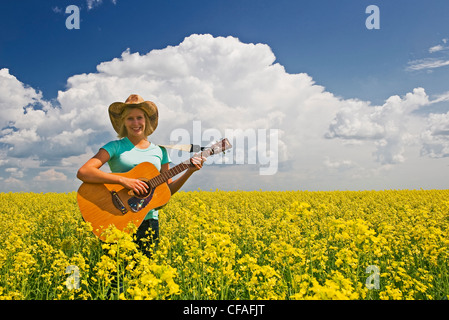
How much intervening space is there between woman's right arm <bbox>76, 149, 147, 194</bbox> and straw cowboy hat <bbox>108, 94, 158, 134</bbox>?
0.46 metres

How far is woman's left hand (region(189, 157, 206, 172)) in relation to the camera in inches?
146

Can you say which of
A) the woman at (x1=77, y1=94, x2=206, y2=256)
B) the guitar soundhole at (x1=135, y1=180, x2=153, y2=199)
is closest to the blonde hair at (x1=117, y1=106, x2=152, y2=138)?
the woman at (x1=77, y1=94, x2=206, y2=256)

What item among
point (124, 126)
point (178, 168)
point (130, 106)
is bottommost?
point (178, 168)

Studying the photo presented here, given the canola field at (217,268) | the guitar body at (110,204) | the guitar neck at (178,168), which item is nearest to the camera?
the canola field at (217,268)

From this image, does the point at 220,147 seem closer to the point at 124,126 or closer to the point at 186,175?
the point at 186,175

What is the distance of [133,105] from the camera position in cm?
360

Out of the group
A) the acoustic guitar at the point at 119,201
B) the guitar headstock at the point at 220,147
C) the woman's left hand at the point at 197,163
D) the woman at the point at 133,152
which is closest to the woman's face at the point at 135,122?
the woman at the point at 133,152

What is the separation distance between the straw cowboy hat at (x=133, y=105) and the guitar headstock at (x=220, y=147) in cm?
70

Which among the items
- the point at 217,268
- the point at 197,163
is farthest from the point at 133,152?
the point at 217,268

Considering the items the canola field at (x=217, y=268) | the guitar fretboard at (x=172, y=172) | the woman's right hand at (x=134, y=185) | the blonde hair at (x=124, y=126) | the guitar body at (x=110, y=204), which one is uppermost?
the blonde hair at (x=124, y=126)

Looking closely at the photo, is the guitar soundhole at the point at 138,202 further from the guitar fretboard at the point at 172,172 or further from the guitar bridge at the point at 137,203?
the guitar fretboard at the point at 172,172

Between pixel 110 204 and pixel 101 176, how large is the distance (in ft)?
1.21

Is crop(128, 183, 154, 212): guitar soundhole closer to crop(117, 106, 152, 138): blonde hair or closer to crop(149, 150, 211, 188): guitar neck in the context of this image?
crop(149, 150, 211, 188): guitar neck

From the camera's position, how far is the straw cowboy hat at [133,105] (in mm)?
3596
